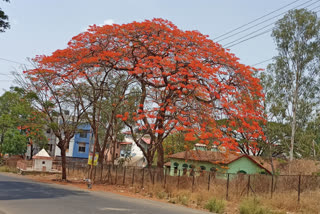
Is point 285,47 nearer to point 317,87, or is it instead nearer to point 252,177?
point 317,87

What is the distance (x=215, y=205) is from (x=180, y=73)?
7.65m

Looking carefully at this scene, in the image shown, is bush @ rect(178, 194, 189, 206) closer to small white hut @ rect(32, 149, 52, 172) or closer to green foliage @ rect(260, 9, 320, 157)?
green foliage @ rect(260, 9, 320, 157)

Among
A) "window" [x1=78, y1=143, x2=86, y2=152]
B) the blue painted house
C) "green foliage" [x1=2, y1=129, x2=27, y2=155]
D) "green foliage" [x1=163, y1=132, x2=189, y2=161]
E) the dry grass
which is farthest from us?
"window" [x1=78, y1=143, x2=86, y2=152]

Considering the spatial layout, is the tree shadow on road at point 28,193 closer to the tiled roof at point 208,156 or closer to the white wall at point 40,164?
the tiled roof at point 208,156

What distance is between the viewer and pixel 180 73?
20297 millimetres


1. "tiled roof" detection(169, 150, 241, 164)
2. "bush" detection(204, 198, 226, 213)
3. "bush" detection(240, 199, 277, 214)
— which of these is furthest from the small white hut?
"bush" detection(240, 199, 277, 214)

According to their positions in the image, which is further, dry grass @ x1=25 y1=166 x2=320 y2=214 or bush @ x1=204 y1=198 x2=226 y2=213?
bush @ x1=204 y1=198 x2=226 y2=213

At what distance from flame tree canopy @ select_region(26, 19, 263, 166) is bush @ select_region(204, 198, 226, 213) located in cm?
334

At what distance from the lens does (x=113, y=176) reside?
27.6 m

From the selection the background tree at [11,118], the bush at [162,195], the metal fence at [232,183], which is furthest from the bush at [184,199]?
the background tree at [11,118]

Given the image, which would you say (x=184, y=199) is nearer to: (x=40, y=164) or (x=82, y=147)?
(x=40, y=164)

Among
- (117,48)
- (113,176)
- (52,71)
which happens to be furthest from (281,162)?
(52,71)

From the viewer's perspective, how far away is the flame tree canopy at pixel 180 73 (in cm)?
2034

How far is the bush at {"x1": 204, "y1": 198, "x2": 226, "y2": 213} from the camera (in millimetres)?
16375
